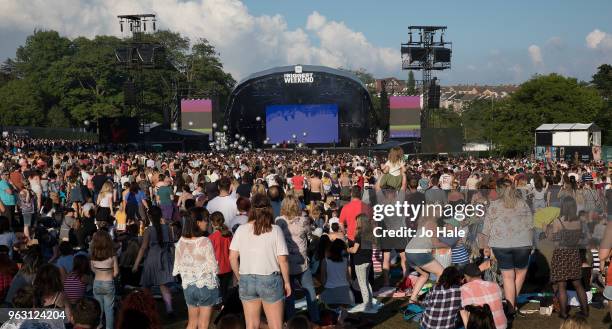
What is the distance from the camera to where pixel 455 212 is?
9.59 m

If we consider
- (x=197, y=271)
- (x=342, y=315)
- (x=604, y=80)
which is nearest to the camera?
(x=197, y=271)

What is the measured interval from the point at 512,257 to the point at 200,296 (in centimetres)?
357

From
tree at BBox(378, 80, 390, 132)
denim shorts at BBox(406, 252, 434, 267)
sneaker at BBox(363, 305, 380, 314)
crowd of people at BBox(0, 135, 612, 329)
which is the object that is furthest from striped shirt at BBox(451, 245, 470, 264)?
tree at BBox(378, 80, 390, 132)

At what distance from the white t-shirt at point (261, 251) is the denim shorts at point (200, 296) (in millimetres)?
573

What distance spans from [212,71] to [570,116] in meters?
40.8

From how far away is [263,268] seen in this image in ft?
22.3

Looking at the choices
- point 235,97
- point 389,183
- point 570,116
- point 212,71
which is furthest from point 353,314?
point 212,71

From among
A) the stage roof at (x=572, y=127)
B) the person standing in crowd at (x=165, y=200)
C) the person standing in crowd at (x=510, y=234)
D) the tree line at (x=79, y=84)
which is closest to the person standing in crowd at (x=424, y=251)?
the person standing in crowd at (x=510, y=234)

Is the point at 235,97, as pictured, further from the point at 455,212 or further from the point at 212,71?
the point at 455,212

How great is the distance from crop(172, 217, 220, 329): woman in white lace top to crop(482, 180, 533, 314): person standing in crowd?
3.23 meters

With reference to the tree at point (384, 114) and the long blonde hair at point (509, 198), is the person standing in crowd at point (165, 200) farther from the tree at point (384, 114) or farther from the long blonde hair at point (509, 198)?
the tree at point (384, 114)

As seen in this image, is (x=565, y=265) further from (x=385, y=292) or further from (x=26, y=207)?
(x=26, y=207)

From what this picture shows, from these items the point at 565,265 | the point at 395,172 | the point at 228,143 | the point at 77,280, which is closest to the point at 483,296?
the point at 565,265

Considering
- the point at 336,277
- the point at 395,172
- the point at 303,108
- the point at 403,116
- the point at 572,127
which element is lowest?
the point at 336,277
